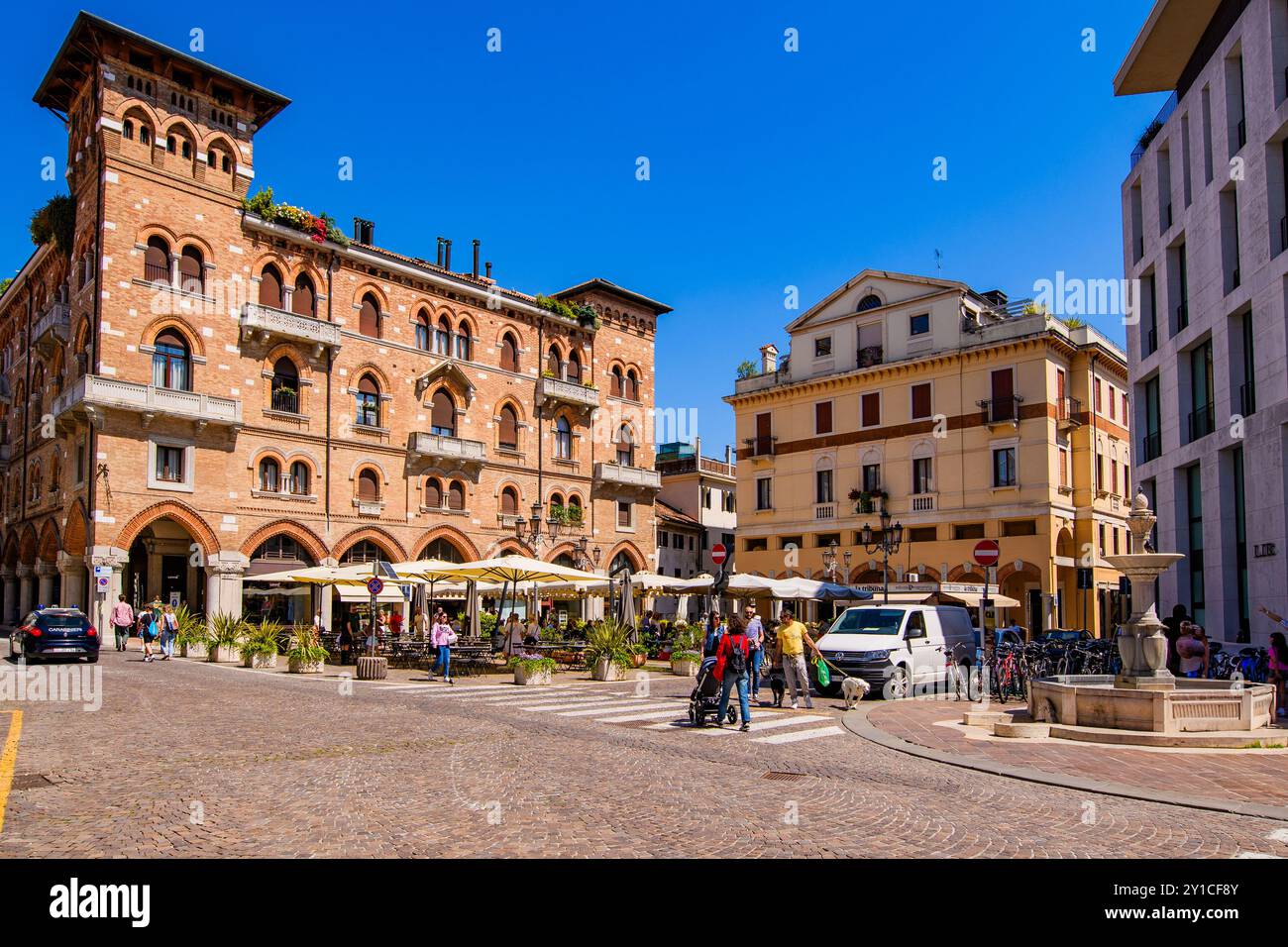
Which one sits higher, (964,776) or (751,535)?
(751,535)

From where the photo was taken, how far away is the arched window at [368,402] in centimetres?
4006

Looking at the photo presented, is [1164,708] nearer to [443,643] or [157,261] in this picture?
[443,643]

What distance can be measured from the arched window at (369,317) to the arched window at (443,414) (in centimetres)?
381

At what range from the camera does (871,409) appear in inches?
1762

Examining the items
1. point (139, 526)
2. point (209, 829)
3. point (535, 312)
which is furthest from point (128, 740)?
point (535, 312)

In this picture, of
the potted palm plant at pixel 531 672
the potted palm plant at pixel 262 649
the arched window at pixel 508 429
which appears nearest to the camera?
the potted palm plant at pixel 531 672

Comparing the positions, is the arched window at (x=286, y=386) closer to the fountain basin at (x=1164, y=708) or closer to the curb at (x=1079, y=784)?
the curb at (x=1079, y=784)

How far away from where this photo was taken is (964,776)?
10.3 m

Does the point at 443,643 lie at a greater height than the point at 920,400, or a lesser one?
lesser

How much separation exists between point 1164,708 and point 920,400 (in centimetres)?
3192

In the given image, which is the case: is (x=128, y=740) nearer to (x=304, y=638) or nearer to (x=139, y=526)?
(x=304, y=638)

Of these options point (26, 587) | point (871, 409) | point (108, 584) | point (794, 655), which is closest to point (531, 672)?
point (794, 655)

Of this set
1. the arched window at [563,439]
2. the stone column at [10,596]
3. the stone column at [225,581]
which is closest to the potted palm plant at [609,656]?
the stone column at [225,581]
